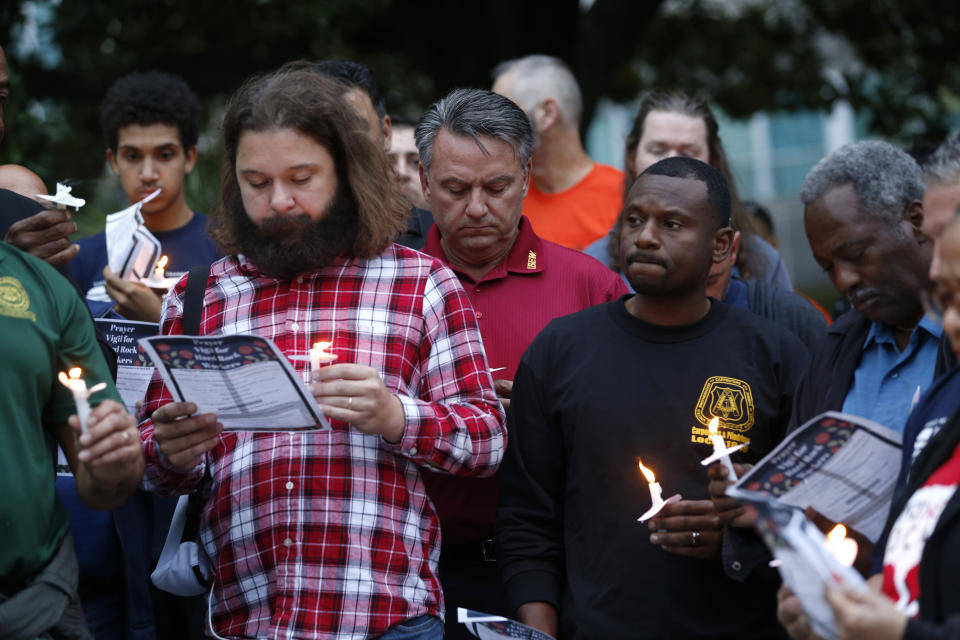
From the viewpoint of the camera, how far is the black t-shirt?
339 cm

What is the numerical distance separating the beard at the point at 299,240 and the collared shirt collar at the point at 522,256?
2.63ft

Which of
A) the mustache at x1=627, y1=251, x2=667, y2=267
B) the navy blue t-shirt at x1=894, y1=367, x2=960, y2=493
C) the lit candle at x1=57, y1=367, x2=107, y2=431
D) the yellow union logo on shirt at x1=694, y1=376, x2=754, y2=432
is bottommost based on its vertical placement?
the yellow union logo on shirt at x1=694, y1=376, x2=754, y2=432

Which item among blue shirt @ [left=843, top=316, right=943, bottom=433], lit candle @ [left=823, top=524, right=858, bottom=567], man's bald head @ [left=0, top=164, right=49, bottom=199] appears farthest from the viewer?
man's bald head @ [left=0, top=164, right=49, bottom=199]

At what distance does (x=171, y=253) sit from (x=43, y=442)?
2501 mm

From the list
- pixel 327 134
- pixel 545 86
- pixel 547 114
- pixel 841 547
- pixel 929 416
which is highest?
pixel 545 86

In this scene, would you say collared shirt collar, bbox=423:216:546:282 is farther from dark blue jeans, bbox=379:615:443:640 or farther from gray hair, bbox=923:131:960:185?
gray hair, bbox=923:131:960:185

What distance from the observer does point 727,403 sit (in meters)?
3.47

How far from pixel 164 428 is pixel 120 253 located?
59.7 inches

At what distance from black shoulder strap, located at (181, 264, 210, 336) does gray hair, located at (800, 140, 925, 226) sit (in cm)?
179

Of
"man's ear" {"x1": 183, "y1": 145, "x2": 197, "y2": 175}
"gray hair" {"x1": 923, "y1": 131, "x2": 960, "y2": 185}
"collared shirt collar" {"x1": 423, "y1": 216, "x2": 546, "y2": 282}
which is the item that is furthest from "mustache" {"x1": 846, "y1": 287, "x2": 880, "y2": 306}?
"man's ear" {"x1": 183, "y1": 145, "x2": 197, "y2": 175}

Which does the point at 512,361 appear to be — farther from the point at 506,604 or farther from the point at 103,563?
the point at 103,563

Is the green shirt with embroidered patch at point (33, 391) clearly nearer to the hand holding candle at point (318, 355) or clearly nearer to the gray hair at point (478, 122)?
the hand holding candle at point (318, 355)

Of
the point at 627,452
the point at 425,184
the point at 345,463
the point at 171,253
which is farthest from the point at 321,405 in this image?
the point at 171,253

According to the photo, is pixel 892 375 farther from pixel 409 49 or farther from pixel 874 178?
pixel 409 49
